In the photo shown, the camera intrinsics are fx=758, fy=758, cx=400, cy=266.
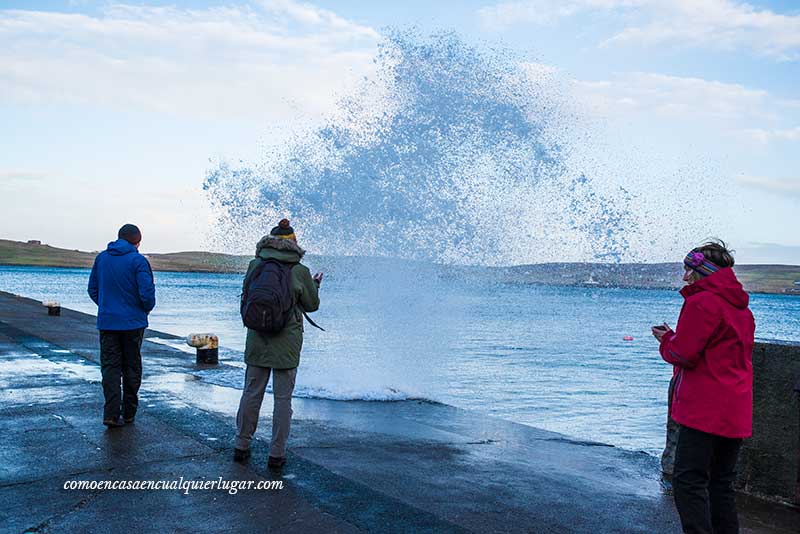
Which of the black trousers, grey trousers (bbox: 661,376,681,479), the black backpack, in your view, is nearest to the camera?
the black backpack

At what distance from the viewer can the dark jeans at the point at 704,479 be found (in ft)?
13.7

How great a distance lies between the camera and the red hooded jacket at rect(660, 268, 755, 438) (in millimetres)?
4090

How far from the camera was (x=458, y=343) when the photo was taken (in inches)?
1223

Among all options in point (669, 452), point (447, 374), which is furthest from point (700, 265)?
point (447, 374)

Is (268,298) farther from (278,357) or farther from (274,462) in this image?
(274,462)

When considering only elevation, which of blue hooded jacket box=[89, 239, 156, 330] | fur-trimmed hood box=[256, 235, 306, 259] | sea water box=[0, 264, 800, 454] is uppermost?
fur-trimmed hood box=[256, 235, 306, 259]

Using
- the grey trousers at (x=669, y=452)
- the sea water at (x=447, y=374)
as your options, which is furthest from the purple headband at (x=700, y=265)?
the sea water at (x=447, y=374)

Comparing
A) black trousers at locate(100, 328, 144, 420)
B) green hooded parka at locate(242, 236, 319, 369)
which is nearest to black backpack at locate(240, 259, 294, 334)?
green hooded parka at locate(242, 236, 319, 369)

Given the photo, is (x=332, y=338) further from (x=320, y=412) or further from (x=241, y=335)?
(x=320, y=412)

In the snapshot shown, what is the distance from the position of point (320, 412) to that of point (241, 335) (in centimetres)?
2188

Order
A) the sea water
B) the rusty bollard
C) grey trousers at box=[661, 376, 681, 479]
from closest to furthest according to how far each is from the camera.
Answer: grey trousers at box=[661, 376, 681, 479] < the sea water < the rusty bollard

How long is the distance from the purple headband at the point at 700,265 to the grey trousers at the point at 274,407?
10.3 ft

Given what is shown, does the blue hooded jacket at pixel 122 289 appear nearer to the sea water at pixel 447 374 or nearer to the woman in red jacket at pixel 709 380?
the sea water at pixel 447 374

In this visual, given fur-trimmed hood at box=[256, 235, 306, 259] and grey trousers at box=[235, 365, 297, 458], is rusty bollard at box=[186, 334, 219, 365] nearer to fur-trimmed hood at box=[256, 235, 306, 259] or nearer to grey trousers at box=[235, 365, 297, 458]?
grey trousers at box=[235, 365, 297, 458]
